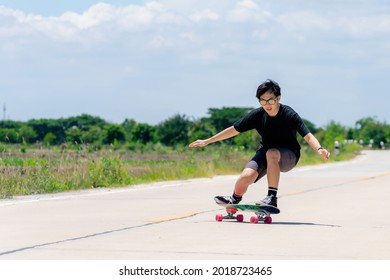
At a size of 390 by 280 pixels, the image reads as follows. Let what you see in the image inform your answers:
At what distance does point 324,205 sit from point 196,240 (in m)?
6.37

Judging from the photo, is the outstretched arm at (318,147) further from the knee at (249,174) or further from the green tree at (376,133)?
the green tree at (376,133)

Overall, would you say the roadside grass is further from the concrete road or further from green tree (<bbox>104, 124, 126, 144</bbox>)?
green tree (<bbox>104, 124, 126, 144</bbox>)

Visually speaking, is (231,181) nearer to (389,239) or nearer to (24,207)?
(24,207)

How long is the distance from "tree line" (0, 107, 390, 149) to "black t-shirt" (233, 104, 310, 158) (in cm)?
5242

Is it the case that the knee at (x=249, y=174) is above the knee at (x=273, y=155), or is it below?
→ below

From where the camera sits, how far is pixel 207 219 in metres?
13.9

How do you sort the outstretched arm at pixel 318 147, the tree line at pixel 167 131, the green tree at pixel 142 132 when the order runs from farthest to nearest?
the green tree at pixel 142 132
the tree line at pixel 167 131
the outstretched arm at pixel 318 147

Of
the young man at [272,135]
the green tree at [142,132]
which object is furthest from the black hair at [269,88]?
the green tree at [142,132]

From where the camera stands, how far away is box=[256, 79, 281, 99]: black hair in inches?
510

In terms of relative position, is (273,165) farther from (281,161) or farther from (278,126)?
(278,126)

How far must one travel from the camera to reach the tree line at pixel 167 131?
319ft

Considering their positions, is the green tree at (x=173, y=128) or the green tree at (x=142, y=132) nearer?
the green tree at (x=173, y=128)
